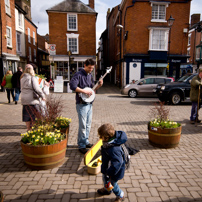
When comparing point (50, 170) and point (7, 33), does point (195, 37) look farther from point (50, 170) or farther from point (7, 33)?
point (50, 170)

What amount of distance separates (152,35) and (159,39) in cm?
89

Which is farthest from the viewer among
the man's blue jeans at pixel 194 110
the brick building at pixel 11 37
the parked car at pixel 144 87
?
the brick building at pixel 11 37

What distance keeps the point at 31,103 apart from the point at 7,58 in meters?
15.8

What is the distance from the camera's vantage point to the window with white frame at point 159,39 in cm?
1905

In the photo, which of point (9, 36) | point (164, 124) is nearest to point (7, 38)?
point (9, 36)

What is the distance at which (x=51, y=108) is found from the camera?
3.97m

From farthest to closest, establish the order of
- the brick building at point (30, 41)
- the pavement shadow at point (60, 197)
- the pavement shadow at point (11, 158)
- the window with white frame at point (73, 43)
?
the brick building at point (30, 41)
the window with white frame at point (73, 43)
the pavement shadow at point (11, 158)
the pavement shadow at point (60, 197)

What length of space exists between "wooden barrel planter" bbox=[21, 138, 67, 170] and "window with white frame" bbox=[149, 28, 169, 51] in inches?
711

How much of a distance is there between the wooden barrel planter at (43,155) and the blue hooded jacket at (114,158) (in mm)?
1239

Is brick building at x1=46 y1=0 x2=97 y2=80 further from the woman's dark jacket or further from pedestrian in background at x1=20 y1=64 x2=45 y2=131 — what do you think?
pedestrian in background at x1=20 y1=64 x2=45 y2=131

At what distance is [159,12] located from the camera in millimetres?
19109

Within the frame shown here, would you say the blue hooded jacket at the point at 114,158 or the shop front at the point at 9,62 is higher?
the shop front at the point at 9,62

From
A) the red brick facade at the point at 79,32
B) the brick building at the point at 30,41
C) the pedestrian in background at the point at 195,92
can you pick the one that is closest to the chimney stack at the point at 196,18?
the red brick facade at the point at 79,32

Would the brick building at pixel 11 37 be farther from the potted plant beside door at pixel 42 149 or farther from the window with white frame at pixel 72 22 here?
the potted plant beside door at pixel 42 149
